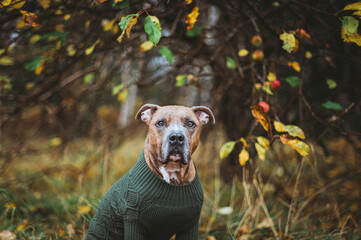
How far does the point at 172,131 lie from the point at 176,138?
66 mm

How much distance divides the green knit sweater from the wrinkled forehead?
1.19ft

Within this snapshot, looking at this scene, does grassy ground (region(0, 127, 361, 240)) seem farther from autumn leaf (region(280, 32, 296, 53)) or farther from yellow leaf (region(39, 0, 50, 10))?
yellow leaf (region(39, 0, 50, 10))

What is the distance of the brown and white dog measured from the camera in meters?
2.13

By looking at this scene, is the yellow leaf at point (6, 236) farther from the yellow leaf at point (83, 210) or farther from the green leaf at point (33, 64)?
the green leaf at point (33, 64)

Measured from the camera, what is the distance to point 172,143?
211 centimetres

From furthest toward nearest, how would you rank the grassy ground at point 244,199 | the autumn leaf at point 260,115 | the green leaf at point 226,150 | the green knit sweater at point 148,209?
the grassy ground at point 244,199, the green leaf at point 226,150, the autumn leaf at point 260,115, the green knit sweater at point 148,209

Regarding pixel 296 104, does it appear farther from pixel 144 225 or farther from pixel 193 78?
pixel 144 225

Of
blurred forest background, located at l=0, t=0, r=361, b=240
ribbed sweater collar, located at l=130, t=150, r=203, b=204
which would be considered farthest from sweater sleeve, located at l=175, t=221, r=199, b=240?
blurred forest background, located at l=0, t=0, r=361, b=240

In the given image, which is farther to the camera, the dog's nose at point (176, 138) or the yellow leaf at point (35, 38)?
the yellow leaf at point (35, 38)

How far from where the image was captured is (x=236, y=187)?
4242 millimetres

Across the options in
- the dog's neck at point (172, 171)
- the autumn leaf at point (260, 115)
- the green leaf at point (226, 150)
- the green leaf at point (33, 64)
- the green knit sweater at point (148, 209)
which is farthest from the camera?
the green leaf at point (33, 64)

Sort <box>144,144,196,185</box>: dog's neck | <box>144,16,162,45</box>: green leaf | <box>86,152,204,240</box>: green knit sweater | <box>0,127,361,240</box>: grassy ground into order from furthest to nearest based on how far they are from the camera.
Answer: <box>0,127,361,240</box>: grassy ground < <box>144,144,196,185</box>: dog's neck < <box>86,152,204,240</box>: green knit sweater < <box>144,16,162,45</box>: green leaf

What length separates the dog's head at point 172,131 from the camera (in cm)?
212

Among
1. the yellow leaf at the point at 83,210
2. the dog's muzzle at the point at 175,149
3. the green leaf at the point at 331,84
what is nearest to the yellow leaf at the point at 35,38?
the yellow leaf at the point at 83,210
